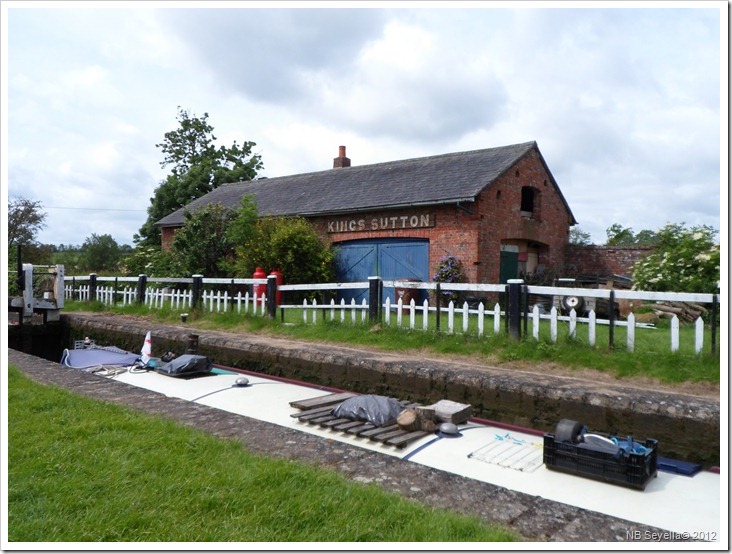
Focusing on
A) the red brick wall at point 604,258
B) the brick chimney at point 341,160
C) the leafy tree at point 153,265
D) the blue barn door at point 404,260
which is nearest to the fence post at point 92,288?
the leafy tree at point 153,265

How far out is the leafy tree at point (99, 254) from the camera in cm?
3406

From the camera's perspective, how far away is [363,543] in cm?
254

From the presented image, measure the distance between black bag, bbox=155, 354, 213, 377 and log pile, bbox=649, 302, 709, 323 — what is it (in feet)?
28.9

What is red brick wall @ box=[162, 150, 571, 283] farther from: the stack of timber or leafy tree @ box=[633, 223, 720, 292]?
the stack of timber

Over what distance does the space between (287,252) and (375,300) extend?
540cm

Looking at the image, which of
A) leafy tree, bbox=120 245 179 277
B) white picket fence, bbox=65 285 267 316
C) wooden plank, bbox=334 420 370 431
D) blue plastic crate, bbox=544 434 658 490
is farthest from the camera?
leafy tree, bbox=120 245 179 277

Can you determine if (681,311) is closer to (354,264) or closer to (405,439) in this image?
(354,264)

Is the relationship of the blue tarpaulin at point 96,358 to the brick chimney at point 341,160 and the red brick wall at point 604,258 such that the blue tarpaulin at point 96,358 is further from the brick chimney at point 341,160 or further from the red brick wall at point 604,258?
the brick chimney at point 341,160

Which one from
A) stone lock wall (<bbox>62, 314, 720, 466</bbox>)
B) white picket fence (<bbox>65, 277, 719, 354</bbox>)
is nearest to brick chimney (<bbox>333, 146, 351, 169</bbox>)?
white picket fence (<bbox>65, 277, 719, 354</bbox>)

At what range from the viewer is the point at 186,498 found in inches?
114

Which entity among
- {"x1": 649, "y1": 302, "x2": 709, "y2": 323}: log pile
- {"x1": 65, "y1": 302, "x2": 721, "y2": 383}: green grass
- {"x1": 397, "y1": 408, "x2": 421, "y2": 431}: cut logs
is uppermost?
{"x1": 649, "y1": 302, "x2": 709, "y2": 323}: log pile

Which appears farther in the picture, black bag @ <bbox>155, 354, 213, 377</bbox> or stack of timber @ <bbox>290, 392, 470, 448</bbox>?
black bag @ <bbox>155, 354, 213, 377</bbox>

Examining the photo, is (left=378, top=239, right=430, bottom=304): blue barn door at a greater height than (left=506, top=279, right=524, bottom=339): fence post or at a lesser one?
greater

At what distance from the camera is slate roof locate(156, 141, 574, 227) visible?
1405 centimetres
